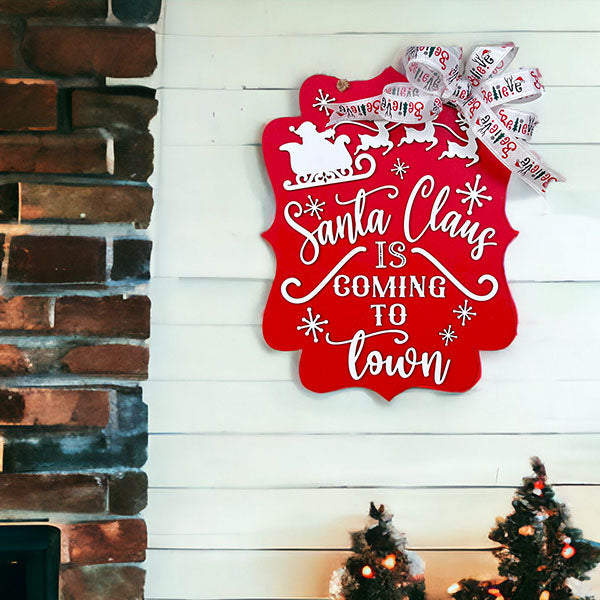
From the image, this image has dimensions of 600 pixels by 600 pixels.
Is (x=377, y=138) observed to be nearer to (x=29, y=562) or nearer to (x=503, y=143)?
(x=503, y=143)

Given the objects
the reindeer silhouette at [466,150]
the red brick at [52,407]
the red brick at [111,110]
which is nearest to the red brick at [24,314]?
the red brick at [52,407]

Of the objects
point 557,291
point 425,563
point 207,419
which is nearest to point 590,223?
point 557,291

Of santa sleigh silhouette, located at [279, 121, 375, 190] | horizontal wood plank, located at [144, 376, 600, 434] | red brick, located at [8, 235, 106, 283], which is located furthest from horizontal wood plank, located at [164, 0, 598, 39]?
horizontal wood plank, located at [144, 376, 600, 434]

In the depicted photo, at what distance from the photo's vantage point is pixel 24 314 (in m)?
1.23

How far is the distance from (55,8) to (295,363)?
2.69 feet

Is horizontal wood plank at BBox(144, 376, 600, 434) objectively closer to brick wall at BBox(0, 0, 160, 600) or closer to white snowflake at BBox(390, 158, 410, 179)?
brick wall at BBox(0, 0, 160, 600)

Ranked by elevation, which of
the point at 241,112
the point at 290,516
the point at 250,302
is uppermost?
the point at 241,112

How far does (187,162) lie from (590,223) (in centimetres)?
83

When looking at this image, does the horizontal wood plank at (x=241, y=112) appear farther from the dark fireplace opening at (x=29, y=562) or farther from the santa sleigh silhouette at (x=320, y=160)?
the dark fireplace opening at (x=29, y=562)

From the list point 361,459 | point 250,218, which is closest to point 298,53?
point 250,218

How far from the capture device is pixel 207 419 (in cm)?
133

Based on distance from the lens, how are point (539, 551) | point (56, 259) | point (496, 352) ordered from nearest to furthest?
point (539, 551)
point (56, 259)
point (496, 352)

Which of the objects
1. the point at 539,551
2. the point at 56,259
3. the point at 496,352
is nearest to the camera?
the point at 539,551

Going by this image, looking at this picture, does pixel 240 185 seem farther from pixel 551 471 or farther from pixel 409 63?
pixel 551 471
